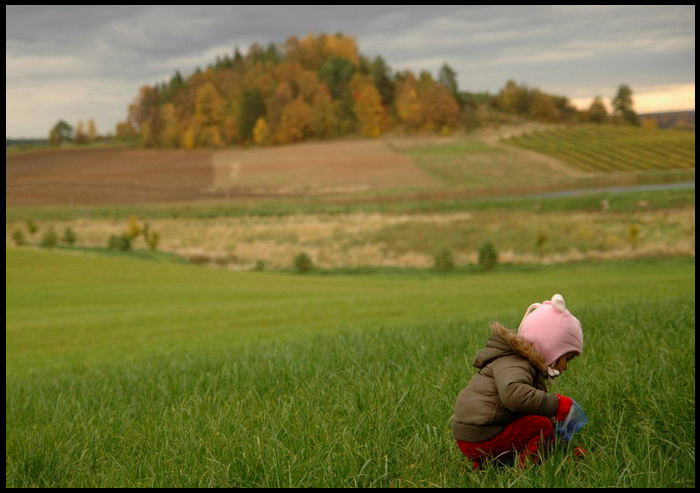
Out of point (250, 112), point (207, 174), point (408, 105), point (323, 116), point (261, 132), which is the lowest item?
point (207, 174)

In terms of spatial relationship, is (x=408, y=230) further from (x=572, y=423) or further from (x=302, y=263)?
(x=572, y=423)

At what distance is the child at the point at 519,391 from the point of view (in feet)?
9.14

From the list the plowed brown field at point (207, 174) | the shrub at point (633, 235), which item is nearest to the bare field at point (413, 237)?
the shrub at point (633, 235)

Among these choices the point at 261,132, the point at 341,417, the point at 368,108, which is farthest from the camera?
the point at 368,108

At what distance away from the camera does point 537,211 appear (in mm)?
45812

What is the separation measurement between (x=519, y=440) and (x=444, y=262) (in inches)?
1115

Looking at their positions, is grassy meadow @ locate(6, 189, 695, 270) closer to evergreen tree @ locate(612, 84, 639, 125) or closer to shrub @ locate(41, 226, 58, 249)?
shrub @ locate(41, 226, 58, 249)

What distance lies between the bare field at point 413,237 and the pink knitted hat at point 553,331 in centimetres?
2746

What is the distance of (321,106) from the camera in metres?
84.3

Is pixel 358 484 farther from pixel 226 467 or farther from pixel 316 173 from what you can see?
pixel 316 173

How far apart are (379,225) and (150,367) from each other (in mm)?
35510

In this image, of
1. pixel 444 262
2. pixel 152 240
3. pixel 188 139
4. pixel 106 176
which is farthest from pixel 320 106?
pixel 444 262

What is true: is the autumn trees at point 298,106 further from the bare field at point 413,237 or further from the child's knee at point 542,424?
the child's knee at point 542,424

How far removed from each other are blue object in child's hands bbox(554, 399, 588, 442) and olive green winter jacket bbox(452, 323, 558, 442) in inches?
2.5
